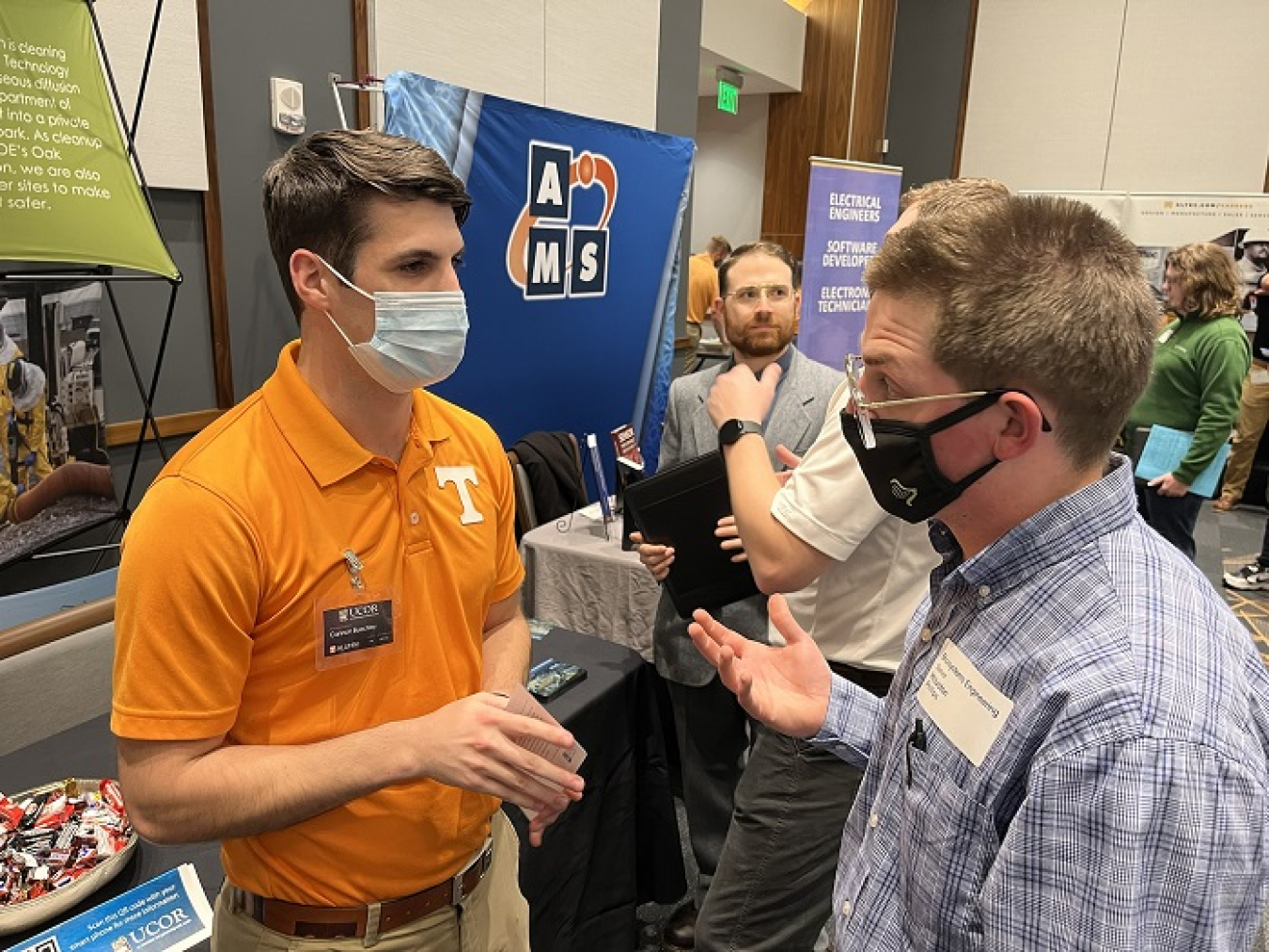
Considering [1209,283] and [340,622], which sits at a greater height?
[1209,283]

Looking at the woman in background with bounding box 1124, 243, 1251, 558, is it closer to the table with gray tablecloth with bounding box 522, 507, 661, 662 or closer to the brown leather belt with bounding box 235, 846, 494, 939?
the table with gray tablecloth with bounding box 522, 507, 661, 662

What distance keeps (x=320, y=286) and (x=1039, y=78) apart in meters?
8.82

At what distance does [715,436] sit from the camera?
8.36ft

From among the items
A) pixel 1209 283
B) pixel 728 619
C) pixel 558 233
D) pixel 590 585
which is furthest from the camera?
pixel 558 233

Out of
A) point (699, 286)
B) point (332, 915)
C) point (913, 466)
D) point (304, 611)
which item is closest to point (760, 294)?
point (913, 466)

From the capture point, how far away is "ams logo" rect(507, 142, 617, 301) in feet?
12.1

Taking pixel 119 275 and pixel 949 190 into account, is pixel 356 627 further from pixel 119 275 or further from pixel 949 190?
pixel 119 275

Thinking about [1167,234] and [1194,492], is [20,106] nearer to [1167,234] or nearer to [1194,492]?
[1194,492]

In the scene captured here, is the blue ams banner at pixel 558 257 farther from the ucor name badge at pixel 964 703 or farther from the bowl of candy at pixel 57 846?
the ucor name badge at pixel 964 703

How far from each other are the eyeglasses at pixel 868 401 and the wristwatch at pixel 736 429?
658 mm

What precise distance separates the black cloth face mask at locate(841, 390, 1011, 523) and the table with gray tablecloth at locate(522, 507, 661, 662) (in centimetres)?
168

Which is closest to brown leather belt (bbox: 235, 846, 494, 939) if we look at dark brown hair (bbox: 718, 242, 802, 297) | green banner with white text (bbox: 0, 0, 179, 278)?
green banner with white text (bbox: 0, 0, 179, 278)

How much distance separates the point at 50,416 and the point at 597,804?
182 centimetres

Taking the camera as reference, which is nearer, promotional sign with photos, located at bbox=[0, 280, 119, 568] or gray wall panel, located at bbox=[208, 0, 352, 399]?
promotional sign with photos, located at bbox=[0, 280, 119, 568]
